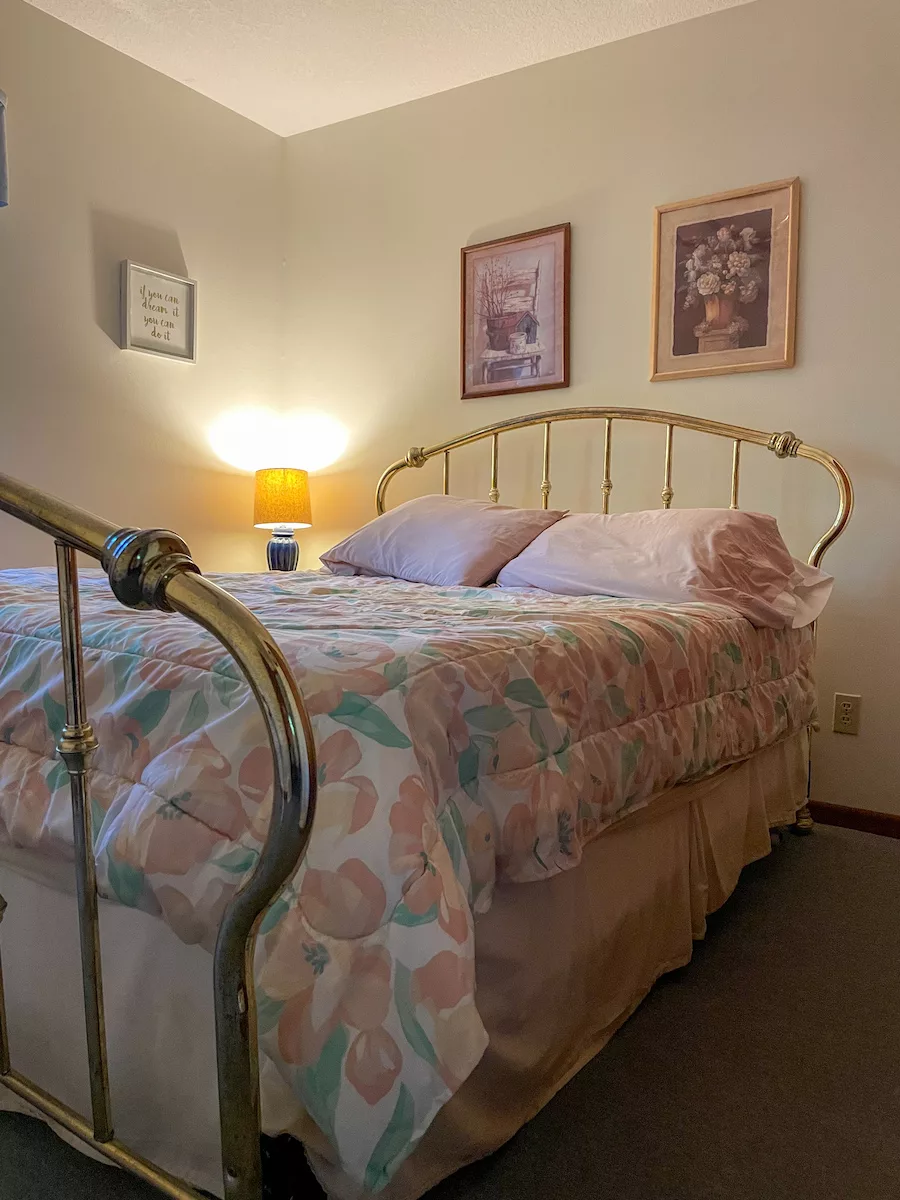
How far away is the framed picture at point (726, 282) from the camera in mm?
2502

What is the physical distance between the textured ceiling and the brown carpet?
253 centimetres

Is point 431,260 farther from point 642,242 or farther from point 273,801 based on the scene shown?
point 273,801

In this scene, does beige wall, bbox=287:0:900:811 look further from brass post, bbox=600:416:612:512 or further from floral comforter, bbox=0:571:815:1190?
floral comforter, bbox=0:571:815:1190

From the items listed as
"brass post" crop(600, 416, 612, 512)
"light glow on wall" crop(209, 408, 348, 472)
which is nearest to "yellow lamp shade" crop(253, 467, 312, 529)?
"light glow on wall" crop(209, 408, 348, 472)

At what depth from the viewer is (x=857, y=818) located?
2.43m

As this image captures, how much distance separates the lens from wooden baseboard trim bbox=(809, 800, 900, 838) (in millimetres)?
2383

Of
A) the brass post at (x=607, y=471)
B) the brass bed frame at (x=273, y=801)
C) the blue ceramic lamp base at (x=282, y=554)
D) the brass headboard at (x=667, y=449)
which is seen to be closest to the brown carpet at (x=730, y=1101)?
the brass bed frame at (x=273, y=801)

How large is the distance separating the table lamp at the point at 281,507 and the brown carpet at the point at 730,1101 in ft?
6.57

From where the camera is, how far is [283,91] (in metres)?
3.17

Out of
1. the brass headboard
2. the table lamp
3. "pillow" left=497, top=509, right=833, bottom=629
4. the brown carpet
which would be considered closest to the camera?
the brown carpet

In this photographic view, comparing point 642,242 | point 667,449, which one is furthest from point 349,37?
point 667,449

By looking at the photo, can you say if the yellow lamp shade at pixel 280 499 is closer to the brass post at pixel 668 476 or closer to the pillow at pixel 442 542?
the pillow at pixel 442 542

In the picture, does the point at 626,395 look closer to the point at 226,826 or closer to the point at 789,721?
the point at 789,721

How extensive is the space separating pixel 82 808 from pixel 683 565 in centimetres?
148
